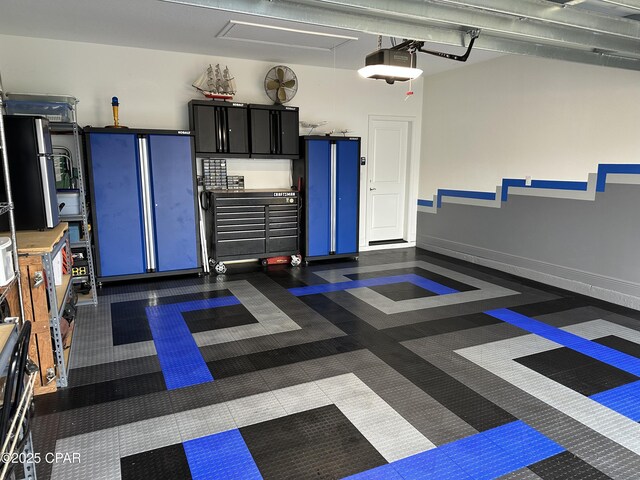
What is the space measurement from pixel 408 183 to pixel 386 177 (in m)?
0.42

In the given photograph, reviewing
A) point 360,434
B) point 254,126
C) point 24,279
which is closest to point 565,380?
point 360,434

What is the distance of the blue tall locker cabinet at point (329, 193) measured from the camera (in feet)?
19.0

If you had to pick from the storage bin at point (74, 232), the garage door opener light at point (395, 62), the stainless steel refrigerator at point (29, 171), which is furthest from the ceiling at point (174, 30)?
the storage bin at point (74, 232)

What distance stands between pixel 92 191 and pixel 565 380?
184 inches

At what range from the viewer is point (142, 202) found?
4.89 m

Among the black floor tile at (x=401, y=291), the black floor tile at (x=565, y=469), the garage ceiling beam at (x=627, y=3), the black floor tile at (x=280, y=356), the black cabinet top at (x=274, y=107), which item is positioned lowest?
the black floor tile at (x=565, y=469)

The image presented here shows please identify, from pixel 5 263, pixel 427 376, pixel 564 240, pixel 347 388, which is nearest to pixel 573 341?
pixel 427 376

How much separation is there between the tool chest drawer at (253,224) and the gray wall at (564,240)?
97.0 inches

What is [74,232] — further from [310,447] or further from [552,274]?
[552,274]

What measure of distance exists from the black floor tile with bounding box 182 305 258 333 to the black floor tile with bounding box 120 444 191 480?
5.01 feet

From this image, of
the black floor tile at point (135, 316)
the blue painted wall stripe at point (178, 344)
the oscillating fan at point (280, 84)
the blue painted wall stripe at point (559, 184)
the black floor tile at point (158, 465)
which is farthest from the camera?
the oscillating fan at point (280, 84)

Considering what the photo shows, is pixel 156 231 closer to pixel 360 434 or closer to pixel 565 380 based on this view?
pixel 360 434

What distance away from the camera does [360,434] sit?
229cm

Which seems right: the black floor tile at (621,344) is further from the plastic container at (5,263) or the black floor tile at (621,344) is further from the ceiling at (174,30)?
the plastic container at (5,263)
